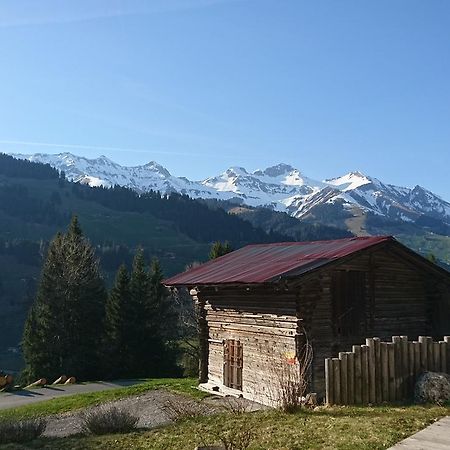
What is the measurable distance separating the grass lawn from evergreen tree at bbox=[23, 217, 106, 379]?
104ft

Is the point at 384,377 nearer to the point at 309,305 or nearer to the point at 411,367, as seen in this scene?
the point at 411,367

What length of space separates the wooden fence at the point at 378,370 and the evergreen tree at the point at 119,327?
105 ft

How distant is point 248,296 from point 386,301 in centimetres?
539

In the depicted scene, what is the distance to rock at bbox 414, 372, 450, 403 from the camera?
14016 millimetres

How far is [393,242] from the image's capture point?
21594 millimetres

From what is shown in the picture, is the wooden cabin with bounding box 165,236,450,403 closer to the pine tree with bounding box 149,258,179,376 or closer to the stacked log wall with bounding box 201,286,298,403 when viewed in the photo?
the stacked log wall with bounding box 201,286,298,403

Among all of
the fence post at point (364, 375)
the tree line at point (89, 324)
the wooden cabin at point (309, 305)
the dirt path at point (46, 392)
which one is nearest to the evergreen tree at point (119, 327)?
the tree line at point (89, 324)

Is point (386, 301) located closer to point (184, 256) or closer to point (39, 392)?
point (39, 392)

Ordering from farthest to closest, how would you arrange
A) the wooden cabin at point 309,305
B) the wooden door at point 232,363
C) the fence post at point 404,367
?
the wooden door at point 232,363 < the wooden cabin at point 309,305 < the fence post at point 404,367

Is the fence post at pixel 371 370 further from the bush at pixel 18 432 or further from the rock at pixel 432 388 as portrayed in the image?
the bush at pixel 18 432

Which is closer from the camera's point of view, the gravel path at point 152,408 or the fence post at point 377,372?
the fence post at point 377,372

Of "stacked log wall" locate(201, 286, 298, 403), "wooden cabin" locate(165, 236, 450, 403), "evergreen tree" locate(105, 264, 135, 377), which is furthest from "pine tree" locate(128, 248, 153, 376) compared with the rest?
"stacked log wall" locate(201, 286, 298, 403)

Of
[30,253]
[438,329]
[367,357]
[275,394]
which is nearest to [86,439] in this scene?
[367,357]

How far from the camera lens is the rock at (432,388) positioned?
14016 millimetres
